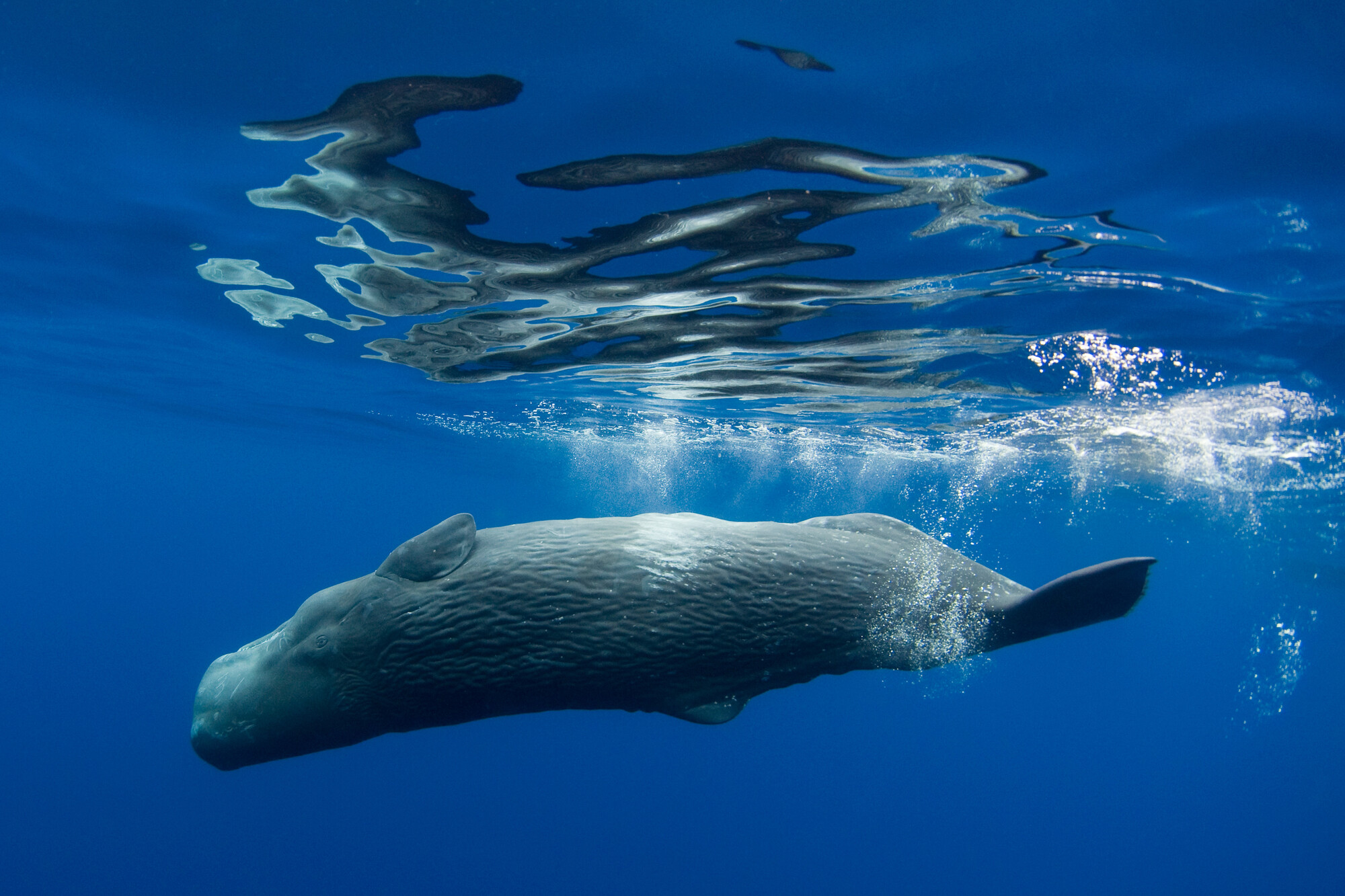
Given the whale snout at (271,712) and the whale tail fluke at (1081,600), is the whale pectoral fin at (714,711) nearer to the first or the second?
the whale tail fluke at (1081,600)

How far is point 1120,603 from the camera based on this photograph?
12.1ft

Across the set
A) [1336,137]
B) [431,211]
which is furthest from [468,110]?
[1336,137]

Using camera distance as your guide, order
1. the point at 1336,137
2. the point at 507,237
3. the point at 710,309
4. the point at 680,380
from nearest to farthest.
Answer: the point at 1336,137 → the point at 507,237 → the point at 710,309 → the point at 680,380

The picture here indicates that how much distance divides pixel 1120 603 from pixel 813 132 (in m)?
4.63

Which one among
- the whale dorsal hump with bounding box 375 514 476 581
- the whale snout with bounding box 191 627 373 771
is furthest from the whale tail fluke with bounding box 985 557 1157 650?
the whale snout with bounding box 191 627 373 771

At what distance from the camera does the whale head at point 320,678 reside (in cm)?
417

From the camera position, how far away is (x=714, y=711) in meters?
4.11

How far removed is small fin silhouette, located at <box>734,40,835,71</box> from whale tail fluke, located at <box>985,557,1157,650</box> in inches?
166

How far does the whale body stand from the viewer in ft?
12.9

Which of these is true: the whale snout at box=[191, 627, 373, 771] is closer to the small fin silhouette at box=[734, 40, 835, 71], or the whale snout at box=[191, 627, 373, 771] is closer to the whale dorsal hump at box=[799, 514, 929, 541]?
the whale dorsal hump at box=[799, 514, 929, 541]

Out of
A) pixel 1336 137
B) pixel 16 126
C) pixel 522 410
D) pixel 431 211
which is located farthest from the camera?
pixel 522 410

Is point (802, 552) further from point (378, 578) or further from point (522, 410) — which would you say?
point (522, 410)

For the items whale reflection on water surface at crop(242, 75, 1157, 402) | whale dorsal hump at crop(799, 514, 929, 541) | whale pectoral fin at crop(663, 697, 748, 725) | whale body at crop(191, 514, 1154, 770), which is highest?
whale reflection on water surface at crop(242, 75, 1157, 402)

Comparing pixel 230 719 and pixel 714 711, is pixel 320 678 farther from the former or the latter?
pixel 714 711
